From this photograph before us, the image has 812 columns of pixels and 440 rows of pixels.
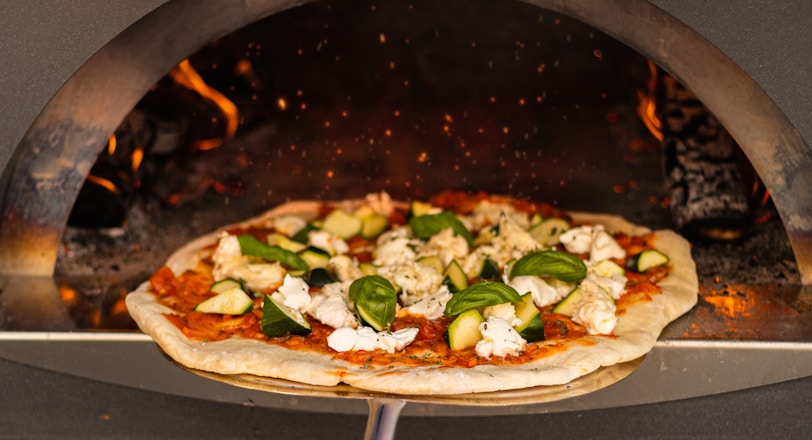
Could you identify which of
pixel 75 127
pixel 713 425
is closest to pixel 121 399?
pixel 75 127

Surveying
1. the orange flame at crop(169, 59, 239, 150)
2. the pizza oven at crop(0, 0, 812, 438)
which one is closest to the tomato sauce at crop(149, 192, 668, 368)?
the pizza oven at crop(0, 0, 812, 438)

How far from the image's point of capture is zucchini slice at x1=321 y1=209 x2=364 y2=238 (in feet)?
10.6

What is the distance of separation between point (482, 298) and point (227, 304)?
2.28ft

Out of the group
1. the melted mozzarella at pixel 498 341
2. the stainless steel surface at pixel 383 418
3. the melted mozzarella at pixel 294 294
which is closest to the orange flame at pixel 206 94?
the melted mozzarella at pixel 294 294

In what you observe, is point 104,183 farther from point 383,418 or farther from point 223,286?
point 383,418

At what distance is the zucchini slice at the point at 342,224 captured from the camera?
3225 mm

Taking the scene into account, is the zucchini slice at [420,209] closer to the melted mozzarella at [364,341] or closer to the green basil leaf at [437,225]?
the green basil leaf at [437,225]

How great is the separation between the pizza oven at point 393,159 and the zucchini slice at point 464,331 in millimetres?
158

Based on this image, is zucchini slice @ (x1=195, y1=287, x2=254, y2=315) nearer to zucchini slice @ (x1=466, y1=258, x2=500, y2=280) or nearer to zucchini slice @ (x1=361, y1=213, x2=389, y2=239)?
zucchini slice @ (x1=466, y1=258, x2=500, y2=280)

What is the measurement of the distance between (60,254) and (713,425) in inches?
80.9

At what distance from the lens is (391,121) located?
358 cm

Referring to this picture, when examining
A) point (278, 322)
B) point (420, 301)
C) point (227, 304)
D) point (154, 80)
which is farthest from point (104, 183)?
point (420, 301)

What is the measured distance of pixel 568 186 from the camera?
3.55 metres

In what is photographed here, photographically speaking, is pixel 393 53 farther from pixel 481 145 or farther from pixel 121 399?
pixel 121 399
